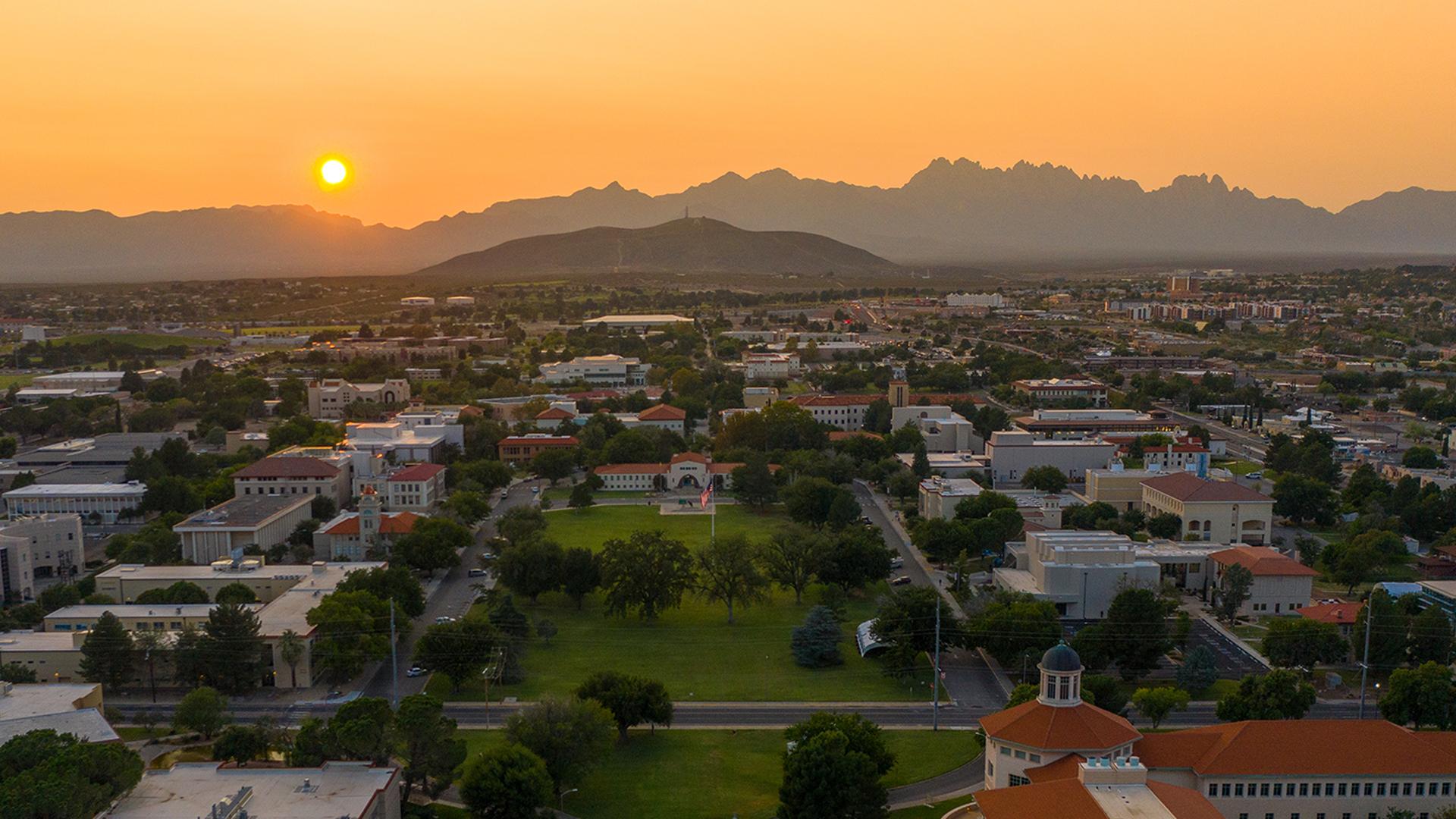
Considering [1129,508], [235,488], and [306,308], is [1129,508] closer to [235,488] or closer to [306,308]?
[235,488]

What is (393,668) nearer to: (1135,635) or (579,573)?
(579,573)

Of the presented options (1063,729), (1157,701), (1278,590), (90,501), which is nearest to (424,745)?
(1063,729)

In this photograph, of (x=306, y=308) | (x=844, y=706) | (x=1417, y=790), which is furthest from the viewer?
(x=306, y=308)

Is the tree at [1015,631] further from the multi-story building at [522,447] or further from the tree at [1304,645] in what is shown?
the multi-story building at [522,447]

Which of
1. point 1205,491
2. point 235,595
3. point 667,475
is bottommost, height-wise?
point 667,475

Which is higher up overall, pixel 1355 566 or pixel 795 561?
pixel 795 561

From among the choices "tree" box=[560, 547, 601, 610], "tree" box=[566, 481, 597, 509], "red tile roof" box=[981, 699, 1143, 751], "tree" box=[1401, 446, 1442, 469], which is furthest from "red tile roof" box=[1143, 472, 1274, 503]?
"red tile roof" box=[981, 699, 1143, 751]

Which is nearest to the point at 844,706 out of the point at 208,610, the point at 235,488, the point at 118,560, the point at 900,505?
the point at 208,610
